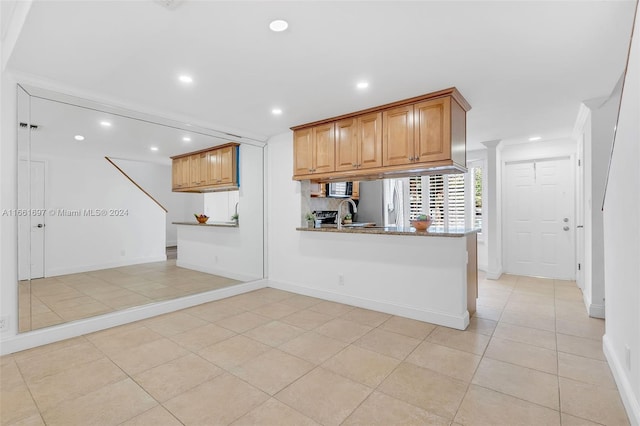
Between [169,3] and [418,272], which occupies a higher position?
[169,3]

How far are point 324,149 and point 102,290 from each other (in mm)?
3134

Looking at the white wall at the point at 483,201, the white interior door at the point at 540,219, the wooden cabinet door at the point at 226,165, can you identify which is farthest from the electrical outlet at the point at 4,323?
the white interior door at the point at 540,219

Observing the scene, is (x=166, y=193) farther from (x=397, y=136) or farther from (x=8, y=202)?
(x=397, y=136)

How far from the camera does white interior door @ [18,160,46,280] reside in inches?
106

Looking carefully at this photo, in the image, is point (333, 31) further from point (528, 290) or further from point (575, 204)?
point (575, 204)

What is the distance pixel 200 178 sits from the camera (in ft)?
14.6

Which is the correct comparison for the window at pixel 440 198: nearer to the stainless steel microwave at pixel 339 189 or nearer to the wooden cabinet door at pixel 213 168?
the stainless steel microwave at pixel 339 189

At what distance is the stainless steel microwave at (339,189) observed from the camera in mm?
5066

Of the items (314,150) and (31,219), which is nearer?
(31,219)

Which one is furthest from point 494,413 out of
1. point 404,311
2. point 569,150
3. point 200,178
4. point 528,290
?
point 569,150

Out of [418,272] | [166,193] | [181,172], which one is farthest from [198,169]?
[418,272]

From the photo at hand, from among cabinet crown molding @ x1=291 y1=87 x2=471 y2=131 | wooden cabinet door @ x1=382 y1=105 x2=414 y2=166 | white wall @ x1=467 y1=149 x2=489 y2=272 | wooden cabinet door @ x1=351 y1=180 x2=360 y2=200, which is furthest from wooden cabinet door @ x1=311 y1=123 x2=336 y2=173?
white wall @ x1=467 y1=149 x2=489 y2=272

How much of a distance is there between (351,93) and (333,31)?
108 cm

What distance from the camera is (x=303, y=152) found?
4227 millimetres
